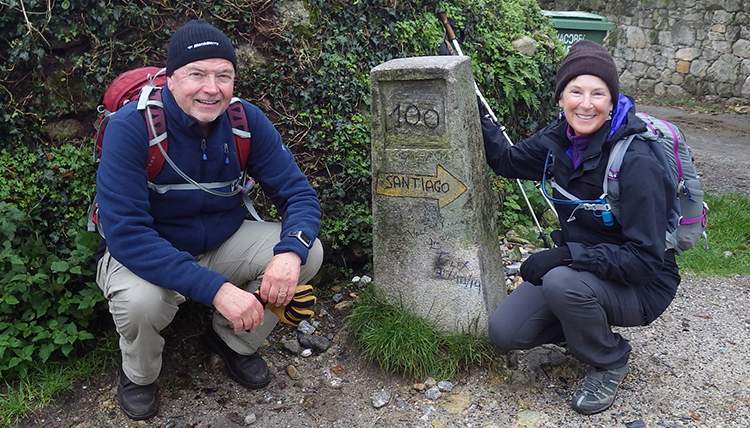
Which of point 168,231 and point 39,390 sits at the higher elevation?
point 168,231

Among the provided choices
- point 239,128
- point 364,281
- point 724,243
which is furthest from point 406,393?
point 724,243

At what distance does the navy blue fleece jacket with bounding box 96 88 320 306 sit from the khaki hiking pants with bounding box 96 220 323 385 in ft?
0.26

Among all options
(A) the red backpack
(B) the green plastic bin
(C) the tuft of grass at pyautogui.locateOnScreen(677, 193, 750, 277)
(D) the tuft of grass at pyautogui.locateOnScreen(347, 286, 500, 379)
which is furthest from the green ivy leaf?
(B) the green plastic bin

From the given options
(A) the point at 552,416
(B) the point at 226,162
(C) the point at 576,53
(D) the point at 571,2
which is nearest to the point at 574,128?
(C) the point at 576,53

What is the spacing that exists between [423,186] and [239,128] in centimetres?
102

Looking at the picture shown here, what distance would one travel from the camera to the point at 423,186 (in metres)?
3.50

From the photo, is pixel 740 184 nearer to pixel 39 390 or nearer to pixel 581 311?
pixel 581 311

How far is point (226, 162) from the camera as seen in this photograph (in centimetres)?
318

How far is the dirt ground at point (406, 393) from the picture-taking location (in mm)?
3191

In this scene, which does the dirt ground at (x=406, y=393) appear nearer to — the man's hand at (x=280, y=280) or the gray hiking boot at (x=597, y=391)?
the gray hiking boot at (x=597, y=391)

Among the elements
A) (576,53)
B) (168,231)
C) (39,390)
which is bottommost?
(39,390)

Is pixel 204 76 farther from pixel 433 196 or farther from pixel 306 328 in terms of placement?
pixel 306 328

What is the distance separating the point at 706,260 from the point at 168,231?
4.26 metres

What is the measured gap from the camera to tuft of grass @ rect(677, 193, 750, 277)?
16.7ft
